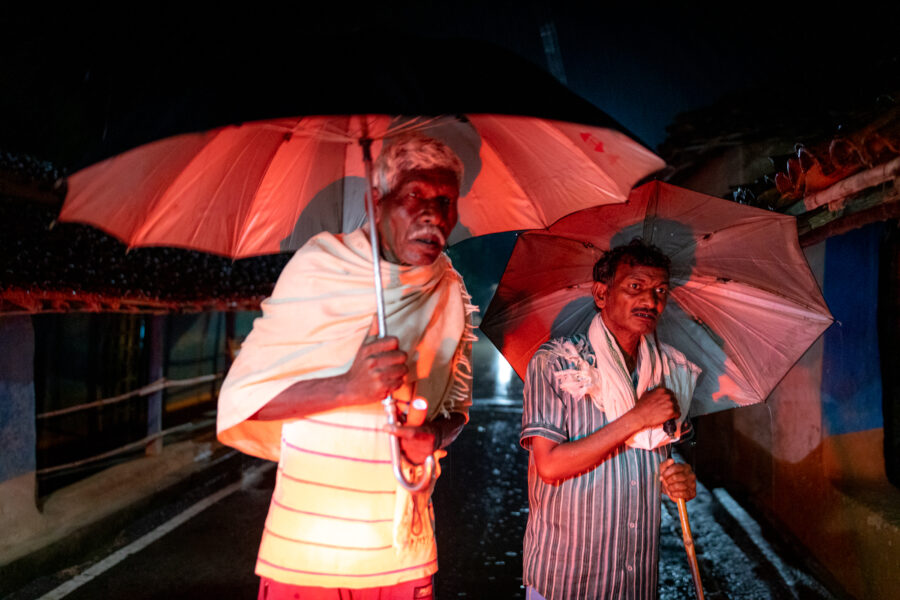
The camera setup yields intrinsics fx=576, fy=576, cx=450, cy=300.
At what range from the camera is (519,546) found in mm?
5867

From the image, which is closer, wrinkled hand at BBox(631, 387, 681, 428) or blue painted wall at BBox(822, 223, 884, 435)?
wrinkled hand at BBox(631, 387, 681, 428)

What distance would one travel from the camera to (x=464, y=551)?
18.9ft

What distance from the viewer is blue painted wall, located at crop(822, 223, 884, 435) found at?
4539 millimetres

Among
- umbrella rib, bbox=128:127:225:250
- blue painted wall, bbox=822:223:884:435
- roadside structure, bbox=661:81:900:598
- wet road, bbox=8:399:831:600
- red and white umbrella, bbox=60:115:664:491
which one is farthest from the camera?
wet road, bbox=8:399:831:600

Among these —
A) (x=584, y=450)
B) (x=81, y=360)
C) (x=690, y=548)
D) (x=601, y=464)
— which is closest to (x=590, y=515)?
(x=601, y=464)

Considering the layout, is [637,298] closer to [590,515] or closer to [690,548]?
[590,515]

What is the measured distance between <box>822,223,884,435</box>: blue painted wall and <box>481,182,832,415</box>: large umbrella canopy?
256 centimetres

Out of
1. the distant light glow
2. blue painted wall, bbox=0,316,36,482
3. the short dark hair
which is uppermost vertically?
the short dark hair

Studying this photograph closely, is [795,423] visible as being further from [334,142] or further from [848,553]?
[334,142]

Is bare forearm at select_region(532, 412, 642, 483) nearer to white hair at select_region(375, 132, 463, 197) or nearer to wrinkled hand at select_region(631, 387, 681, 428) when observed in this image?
wrinkled hand at select_region(631, 387, 681, 428)

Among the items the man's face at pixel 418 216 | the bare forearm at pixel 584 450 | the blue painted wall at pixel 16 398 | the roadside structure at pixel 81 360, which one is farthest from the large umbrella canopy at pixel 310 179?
the blue painted wall at pixel 16 398

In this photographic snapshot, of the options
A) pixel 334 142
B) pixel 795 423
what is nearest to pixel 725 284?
pixel 334 142

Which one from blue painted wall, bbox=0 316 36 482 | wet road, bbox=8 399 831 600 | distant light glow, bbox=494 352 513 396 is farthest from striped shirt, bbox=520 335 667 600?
distant light glow, bbox=494 352 513 396

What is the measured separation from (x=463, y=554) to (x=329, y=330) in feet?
14.8
